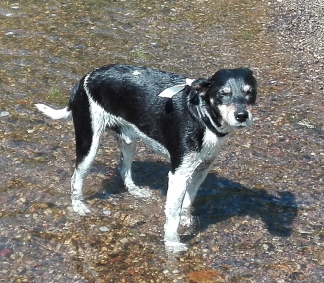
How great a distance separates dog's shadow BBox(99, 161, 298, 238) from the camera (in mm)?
6879

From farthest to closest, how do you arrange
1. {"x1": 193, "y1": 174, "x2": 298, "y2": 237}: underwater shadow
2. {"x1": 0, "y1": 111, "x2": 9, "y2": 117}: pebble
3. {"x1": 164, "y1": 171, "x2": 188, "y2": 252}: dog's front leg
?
1. {"x1": 0, "y1": 111, "x2": 9, "y2": 117}: pebble
2. {"x1": 193, "y1": 174, "x2": 298, "y2": 237}: underwater shadow
3. {"x1": 164, "y1": 171, "x2": 188, "y2": 252}: dog's front leg

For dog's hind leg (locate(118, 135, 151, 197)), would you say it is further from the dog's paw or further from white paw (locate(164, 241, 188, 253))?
white paw (locate(164, 241, 188, 253))

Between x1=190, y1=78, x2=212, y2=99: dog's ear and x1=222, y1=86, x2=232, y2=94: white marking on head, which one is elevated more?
x1=222, y1=86, x2=232, y2=94: white marking on head

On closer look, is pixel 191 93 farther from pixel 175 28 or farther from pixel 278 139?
pixel 175 28

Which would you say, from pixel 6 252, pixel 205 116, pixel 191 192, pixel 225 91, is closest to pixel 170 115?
pixel 205 116

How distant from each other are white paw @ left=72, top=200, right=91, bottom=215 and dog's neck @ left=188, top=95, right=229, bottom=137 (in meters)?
1.91

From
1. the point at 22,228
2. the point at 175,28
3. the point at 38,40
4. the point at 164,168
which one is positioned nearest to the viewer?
the point at 22,228

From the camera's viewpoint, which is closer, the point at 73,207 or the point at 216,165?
the point at 73,207

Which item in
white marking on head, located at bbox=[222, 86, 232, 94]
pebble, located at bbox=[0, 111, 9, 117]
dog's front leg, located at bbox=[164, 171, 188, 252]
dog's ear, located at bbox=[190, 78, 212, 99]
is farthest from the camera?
pebble, located at bbox=[0, 111, 9, 117]

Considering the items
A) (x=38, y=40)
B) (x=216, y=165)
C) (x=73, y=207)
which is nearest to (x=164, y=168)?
(x=216, y=165)

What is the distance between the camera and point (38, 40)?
1133cm

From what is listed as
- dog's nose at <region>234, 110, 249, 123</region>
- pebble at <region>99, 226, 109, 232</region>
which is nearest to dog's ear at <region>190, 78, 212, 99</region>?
dog's nose at <region>234, 110, 249, 123</region>

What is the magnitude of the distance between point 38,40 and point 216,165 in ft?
16.3

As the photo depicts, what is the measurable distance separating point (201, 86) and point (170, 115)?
1.54 feet
